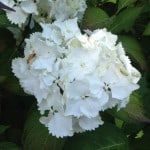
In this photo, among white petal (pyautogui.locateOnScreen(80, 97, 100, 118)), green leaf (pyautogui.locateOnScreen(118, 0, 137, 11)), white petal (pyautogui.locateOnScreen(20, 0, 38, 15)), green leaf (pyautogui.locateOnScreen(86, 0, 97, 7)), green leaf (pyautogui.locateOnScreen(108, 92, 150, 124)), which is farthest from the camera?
green leaf (pyautogui.locateOnScreen(86, 0, 97, 7))

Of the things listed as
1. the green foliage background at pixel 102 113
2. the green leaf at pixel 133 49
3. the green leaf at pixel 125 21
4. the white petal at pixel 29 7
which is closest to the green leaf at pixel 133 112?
the green foliage background at pixel 102 113

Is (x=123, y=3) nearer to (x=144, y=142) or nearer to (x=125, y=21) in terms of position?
(x=125, y=21)

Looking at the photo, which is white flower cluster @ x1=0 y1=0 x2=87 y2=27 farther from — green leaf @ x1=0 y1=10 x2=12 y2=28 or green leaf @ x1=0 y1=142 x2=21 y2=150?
green leaf @ x1=0 y1=142 x2=21 y2=150

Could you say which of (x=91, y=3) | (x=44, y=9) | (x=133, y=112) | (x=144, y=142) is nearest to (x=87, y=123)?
(x=133, y=112)

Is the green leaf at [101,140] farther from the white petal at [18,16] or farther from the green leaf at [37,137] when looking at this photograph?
the white petal at [18,16]

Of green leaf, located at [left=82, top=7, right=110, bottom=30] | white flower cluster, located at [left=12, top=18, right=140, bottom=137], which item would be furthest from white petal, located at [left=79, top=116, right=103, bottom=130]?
green leaf, located at [left=82, top=7, right=110, bottom=30]

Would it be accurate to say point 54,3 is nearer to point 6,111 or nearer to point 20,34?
point 20,34
